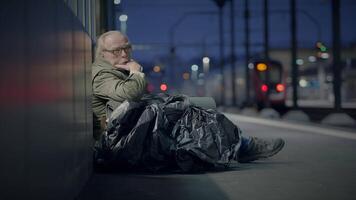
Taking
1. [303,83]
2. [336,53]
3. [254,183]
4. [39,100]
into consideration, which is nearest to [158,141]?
[254,183]

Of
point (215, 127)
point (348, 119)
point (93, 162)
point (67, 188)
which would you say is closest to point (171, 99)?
point (215, 127)

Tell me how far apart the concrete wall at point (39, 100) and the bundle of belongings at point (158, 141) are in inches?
64.7

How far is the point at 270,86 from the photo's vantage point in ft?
127

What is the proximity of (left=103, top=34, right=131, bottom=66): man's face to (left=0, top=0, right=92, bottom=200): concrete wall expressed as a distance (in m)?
2.36

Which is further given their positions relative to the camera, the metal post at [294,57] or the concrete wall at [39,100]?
the metal post at [294,57]

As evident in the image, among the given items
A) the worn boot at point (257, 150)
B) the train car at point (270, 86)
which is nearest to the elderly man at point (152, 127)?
the worn boot at point (257, 150)

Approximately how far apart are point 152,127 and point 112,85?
0.60 meters

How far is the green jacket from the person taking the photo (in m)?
6.69

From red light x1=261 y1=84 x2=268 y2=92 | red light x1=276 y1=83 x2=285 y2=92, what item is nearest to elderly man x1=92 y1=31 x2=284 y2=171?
red light x1=261 y1=84 x2=268 y2=92

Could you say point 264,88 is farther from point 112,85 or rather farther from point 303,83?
point 303,83

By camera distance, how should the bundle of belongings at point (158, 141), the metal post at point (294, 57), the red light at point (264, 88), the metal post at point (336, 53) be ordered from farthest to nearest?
the red light at point (264, 88) < the metal post at point (294, 57) < the metal post at point (336, 53) < the bundle of belongings at point (158, 141)

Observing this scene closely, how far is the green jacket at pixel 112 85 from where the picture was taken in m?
6.69

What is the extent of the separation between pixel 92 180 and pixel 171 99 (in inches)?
54.7

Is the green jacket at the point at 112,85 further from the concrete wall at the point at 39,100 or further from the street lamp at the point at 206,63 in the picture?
the street lamp at the point at 206,63
